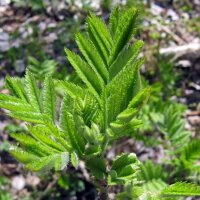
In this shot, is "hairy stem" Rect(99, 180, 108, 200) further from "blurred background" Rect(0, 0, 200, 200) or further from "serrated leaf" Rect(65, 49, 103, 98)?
"blurred background" Rect(0, 0, 200, 200)

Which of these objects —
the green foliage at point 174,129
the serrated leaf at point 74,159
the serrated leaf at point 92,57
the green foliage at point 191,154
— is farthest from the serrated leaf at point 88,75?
the green foliage at point 174,129

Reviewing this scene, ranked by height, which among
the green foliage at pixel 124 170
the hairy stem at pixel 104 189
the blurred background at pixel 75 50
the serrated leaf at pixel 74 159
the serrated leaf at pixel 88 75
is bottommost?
the hairy stem at pixel 104 189

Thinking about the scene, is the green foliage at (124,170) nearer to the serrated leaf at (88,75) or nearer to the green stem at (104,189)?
the green stem at (104,189)

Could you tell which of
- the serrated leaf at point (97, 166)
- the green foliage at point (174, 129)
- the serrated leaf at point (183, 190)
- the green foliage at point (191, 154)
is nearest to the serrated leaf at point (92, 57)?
the serrated leaf at point (97, 166)

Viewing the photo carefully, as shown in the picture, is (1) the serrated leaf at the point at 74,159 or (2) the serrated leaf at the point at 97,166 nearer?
(1) the serrated leaf at the point at 74,159

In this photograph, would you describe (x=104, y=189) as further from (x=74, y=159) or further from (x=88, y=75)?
(x=88, y=75)

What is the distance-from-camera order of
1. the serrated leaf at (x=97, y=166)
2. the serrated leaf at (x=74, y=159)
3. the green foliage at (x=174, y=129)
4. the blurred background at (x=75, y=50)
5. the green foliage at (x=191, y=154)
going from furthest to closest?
the blurred background at (x=75, y=50), the green foliage at (x=174, y=129), the green foliage at (x=191, y=154), the serrated leaf at (x=97, y=166), the serrated leaf at (x=74, y=159)

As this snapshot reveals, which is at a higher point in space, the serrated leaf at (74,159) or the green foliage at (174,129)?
the green foliage at (174,129)

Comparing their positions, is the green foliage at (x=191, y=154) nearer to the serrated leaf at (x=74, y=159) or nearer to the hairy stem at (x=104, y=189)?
the hairy stem at (x=104, y=189)

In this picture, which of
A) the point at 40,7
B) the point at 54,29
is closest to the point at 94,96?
the point at 54,29

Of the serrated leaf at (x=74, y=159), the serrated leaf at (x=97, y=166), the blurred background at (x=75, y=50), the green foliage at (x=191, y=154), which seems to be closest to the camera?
the serrated leaf at (x=74, y=159)

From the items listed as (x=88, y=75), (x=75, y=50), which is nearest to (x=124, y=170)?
(x=88, y=75)
